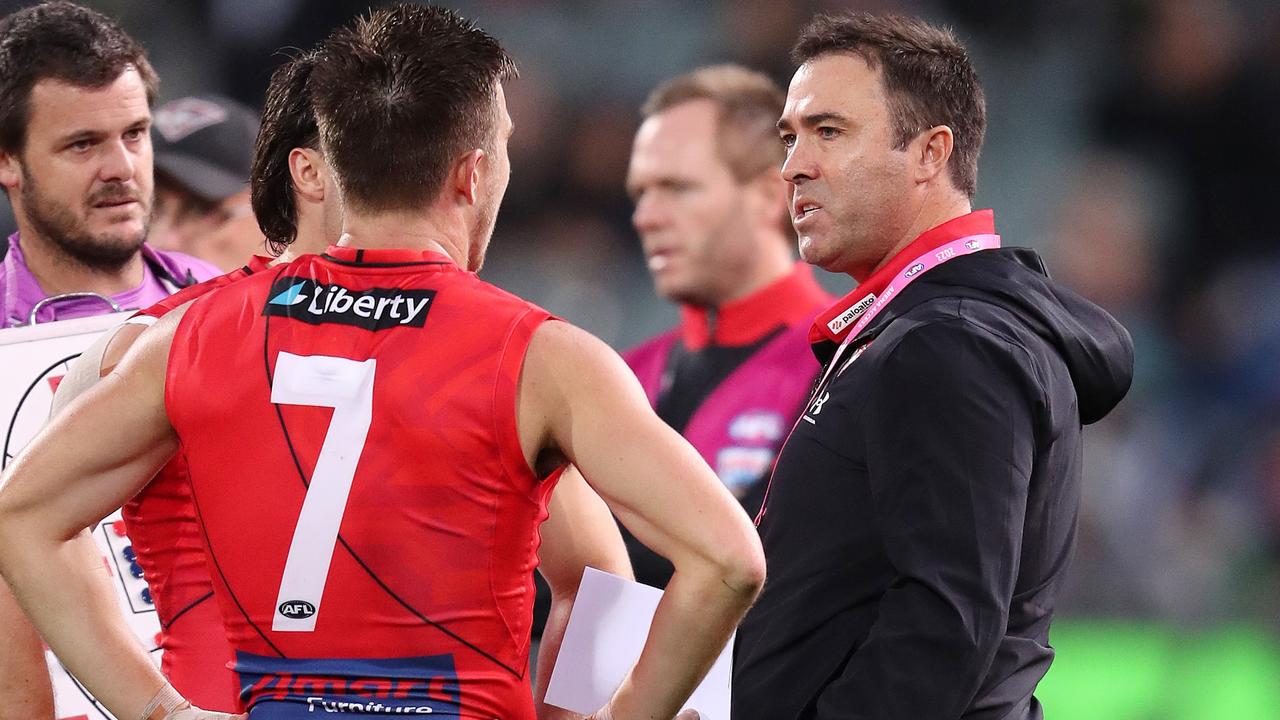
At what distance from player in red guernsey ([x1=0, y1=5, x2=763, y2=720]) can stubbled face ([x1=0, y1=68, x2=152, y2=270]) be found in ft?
4.48

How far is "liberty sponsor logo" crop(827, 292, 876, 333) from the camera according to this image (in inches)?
110

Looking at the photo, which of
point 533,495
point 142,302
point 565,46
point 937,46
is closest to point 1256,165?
point 565,46

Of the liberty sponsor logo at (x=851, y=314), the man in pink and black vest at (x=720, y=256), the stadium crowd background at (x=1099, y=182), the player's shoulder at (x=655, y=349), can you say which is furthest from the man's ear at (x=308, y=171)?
the stadium crowd background at (x=1099, y=182)

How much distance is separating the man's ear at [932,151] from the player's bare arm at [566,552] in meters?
0.91

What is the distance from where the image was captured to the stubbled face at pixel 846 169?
2.82 metres

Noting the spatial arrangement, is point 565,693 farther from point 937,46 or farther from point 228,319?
point 937,46

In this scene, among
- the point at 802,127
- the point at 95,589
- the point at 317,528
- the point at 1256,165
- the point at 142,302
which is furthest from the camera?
the point at 1256,165

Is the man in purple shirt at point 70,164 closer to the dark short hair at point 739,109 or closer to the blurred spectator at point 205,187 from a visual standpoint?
the blurred spectator at point 205,187

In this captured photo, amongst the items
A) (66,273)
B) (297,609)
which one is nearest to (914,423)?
(297,609)

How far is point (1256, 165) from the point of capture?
26.8ft

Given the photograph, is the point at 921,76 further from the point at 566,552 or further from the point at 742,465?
the point at 742,465

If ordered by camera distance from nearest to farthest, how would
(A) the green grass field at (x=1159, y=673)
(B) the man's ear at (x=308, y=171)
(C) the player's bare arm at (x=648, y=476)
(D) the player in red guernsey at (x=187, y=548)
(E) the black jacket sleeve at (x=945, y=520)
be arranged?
(C) the player's bare arm at (x=648, y=476) → (E) the black jacket sleeve at (x=945, y=520) → (D) the player in red guernsey at (x=187, y=548) → (B) the man's ear at (x=308, y=171) → (A) the green grass field at (x=1159, y=673)

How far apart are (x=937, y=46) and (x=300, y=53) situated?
1.20 meters

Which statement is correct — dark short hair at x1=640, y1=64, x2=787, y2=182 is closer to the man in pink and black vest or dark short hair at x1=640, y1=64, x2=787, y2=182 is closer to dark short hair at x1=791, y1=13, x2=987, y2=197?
the man in pink and black vest
